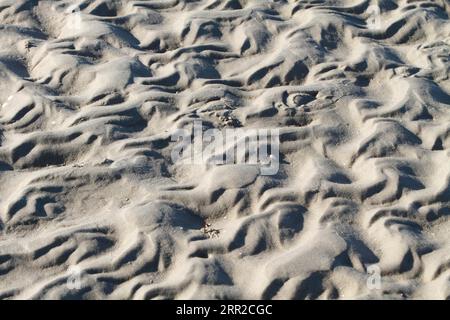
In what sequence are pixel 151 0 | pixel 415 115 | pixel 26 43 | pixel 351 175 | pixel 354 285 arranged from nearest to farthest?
pixel 354 285, pixel 351 175, pixel 415 115, pixel 26 43, pixel 151 0

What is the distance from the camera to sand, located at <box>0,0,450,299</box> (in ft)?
11.4

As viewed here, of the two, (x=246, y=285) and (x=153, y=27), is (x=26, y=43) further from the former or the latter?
(x=246, y=285)

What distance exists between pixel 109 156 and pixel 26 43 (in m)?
1.27

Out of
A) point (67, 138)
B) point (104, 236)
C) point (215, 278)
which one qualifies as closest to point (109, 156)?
point (67, 138)

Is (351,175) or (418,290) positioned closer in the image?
(418,290)

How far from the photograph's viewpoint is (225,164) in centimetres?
401

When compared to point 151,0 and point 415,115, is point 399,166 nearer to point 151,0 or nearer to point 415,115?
point 415,115

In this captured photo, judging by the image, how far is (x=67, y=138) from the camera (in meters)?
4.16

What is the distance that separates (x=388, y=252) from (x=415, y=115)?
1116mm

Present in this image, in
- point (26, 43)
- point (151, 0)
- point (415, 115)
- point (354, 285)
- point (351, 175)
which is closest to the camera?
point (354, 285)

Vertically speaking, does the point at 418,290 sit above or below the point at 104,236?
below

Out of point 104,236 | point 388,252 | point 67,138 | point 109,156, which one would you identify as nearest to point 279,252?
point 388,252

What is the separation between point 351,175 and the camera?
400cm

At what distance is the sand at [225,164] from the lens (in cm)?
346
